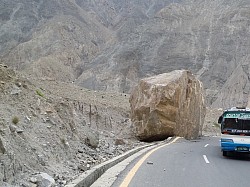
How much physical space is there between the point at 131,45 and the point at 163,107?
2316 inches

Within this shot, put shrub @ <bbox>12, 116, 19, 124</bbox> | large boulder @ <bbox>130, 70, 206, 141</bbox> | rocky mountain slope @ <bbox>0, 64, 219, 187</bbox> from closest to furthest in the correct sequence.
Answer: rocky mountain slope @ <bbox>0, 64, 219, 187</bbox>
shrub @ <bbox>12, 116, 19, 124</bbox>
large boulder @ <bbox>130, 70, 206, 141</bbox>

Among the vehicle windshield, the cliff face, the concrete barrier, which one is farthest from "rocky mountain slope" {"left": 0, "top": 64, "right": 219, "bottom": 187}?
the cliff face

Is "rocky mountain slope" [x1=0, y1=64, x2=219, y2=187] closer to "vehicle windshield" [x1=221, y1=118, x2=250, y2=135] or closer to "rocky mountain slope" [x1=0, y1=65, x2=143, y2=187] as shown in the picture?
"rocky mountain slope" [x1=0, y1=65, x2=143, y2=187]

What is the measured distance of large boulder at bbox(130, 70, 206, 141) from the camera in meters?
26.8

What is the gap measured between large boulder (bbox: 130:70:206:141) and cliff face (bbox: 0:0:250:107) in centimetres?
3813

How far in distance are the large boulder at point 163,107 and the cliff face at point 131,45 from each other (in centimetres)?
3813

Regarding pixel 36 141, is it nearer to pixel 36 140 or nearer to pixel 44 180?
pixel 36 140

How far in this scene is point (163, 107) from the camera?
2680cm

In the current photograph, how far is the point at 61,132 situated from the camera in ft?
41.3

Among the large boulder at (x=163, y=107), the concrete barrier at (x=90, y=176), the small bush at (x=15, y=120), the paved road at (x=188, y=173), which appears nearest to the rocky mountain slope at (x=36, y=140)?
the small bush at (x=15, y=120)

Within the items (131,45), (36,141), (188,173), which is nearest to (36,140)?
(36,141)

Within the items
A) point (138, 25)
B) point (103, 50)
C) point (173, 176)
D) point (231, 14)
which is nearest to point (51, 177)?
point (173, 176)

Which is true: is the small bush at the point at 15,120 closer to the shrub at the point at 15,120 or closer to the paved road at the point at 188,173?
the shrub at the point at 15,120

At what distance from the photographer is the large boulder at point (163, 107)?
26.8 meters
